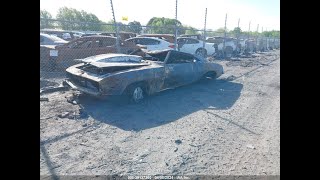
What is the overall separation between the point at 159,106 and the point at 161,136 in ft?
6.16

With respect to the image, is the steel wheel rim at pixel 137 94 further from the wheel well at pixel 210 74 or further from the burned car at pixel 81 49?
the burned car at pixel 81 49

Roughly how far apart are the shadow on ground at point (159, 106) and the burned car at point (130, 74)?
317 millimetres

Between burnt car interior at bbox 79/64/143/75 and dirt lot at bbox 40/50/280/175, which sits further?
burnt car interior at bbox 79/64/143/75

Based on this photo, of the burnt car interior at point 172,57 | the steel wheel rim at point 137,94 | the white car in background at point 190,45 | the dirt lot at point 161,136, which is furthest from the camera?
the white car in background at point 190,45

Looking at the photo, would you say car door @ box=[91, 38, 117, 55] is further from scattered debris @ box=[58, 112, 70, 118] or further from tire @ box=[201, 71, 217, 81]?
scattered debris @ box=[58, 112, 70, 118]

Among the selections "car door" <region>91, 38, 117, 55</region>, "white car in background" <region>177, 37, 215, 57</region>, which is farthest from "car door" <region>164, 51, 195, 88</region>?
"white car in background" <region>177, 37, 215, 57</region>

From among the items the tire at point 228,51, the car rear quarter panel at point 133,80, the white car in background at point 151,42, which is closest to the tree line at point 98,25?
the white car in background at point 151,42

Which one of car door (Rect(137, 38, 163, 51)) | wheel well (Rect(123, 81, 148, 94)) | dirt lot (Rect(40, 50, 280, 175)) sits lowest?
dirt lot (Rect(40, 50, 280, 175))

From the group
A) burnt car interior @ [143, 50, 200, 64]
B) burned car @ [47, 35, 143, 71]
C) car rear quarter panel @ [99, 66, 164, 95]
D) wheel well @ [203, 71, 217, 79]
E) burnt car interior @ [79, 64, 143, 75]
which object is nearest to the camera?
car rear quarter panel @ [99, 66, 164, 95]

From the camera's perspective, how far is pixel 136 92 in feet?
21.4

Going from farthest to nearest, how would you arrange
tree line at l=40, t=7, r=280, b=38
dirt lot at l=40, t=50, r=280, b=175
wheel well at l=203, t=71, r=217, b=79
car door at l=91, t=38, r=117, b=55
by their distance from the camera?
car door at l=91, t=38, r=117, b=55
wheel well at l=203, t=71, r=217, b=79
tree line at l=40, t=7, r=280, b=38
dirt lot at l=40, t=50, r=280, b=175

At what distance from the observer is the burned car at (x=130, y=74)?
5.95 meters

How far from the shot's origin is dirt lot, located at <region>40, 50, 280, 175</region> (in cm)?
364

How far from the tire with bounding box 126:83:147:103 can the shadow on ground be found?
0.49 feet
